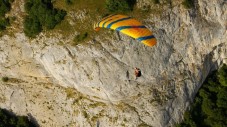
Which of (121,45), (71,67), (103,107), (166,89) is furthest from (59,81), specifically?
(166,89)

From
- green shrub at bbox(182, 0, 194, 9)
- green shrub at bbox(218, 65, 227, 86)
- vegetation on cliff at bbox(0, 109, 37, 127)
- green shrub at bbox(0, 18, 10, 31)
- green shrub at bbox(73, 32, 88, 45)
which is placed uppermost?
green shrub at bbox(182, 0, 194, 9)

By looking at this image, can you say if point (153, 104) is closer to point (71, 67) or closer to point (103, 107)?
point (103, 107)

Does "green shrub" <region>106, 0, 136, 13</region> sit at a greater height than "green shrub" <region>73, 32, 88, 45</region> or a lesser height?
greater

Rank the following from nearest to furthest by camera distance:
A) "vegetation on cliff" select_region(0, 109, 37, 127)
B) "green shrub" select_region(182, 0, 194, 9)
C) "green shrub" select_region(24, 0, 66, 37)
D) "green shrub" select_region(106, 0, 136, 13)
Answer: "green shrub" select_region(182, 0, 194, 9) < "green shrub" select_region(106, 0, 136, 13) < "green shrub" select_region(24, 0, 66, 37) < "vegetation on cliff" select_region(0, 109, 37, 127)

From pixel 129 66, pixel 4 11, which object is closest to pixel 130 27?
pixel 129 66

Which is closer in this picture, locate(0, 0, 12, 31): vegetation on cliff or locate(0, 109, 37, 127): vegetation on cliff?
locate(0, 0, 12, 31): vegetation on cliff

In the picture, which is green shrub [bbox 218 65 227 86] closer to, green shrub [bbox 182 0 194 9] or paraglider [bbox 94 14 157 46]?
green shrub [bbox 182 0 194 9]

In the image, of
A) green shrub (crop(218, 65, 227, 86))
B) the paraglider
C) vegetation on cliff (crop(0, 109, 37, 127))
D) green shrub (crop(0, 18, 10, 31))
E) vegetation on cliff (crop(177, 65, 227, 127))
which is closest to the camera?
the paraglider

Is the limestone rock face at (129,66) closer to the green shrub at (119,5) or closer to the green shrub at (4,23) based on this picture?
the green shrub at (119,5)

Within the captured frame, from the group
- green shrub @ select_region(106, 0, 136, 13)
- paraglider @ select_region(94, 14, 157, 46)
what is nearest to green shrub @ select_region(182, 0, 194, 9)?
paraglider @ select_region(94, 14, 157, 46)
